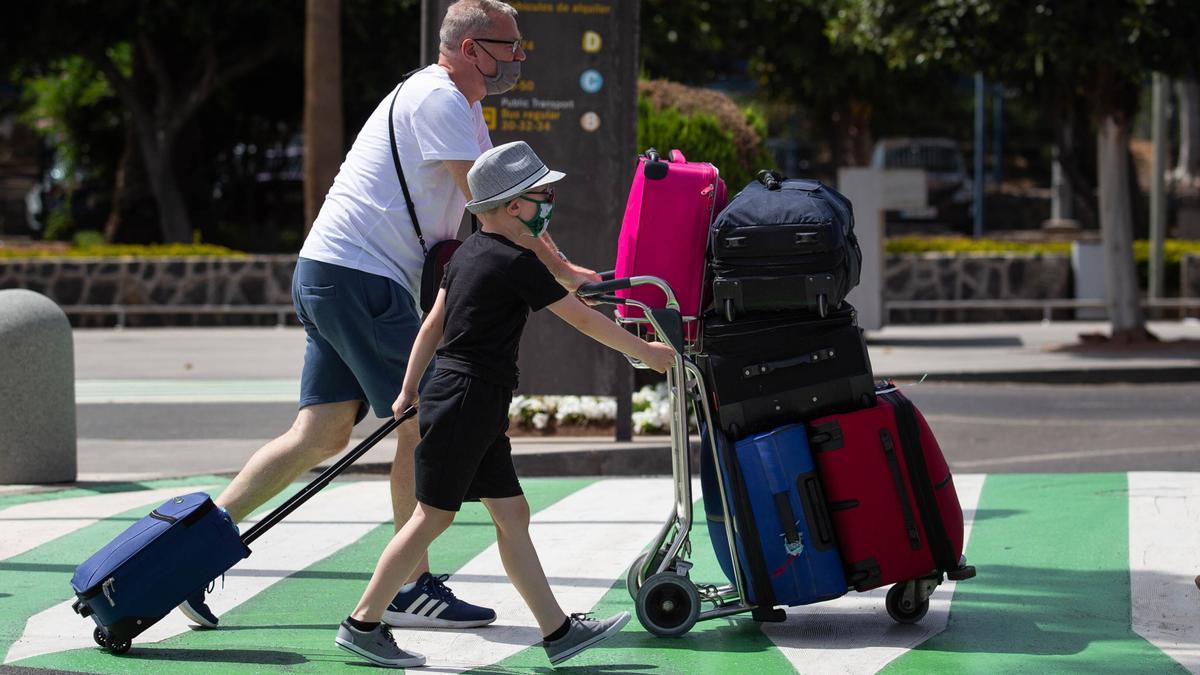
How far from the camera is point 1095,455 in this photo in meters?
9.90

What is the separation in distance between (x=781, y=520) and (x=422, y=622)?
3.96 feet

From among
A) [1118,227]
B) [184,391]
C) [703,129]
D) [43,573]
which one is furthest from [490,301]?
[1118,227]

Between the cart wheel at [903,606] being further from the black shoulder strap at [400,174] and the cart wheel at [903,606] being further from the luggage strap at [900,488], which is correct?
the black shoulder strap at [400,174]

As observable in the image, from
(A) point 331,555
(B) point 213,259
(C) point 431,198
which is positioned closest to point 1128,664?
(C) point 431,198

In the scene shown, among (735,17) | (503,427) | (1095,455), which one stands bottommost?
(1095,455)

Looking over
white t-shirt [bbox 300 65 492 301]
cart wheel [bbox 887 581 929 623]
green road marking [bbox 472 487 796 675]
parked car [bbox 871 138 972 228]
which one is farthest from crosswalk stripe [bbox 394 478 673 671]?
parked car [bbox 871 138 972 228]

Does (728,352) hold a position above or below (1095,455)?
above

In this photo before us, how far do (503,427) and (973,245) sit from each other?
737 inches

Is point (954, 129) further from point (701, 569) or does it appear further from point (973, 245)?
point (701, 569)

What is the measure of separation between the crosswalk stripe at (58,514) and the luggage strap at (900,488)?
137 inches

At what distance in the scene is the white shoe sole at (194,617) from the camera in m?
5.09

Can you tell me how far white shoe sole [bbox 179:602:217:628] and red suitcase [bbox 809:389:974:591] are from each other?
6.39ft

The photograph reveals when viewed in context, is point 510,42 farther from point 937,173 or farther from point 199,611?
point 937,173

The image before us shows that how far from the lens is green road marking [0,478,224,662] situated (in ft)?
17.5
